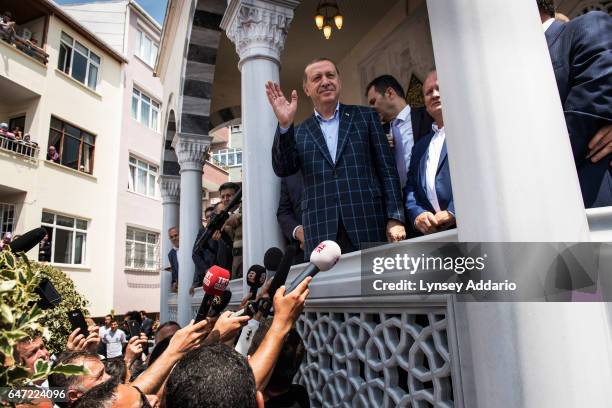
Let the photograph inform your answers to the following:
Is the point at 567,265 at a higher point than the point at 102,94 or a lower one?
lower

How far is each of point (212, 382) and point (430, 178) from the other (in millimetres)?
1660

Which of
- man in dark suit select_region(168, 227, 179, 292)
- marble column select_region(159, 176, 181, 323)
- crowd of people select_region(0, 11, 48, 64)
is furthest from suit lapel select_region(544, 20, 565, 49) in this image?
crowd of people select_region(0, 11, 48, 64)

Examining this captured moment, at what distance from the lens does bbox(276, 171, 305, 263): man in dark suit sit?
12.0 feet

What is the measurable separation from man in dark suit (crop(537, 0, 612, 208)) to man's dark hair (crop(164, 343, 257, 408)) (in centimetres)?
147

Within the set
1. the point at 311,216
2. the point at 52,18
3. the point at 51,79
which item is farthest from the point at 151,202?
the point at 311,216

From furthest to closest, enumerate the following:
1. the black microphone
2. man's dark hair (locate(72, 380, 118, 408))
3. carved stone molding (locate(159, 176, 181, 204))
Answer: carved stone molding (locate(159, 176, 181, 204)), the black microphone, man's dark hair (locate(72, 380, 118, 408))

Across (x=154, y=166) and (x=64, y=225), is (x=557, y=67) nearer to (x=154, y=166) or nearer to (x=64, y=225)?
(x=64, y=225)

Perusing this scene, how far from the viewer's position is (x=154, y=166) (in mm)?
19312

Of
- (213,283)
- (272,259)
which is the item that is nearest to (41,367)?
(213,283)

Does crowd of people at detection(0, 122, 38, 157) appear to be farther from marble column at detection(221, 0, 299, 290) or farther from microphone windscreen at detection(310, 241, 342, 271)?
microphone windscreen at detection(310, 241, 342, 271)

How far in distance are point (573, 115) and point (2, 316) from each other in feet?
6.24

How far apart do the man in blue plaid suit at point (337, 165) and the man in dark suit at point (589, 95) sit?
0.98 m

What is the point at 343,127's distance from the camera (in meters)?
2.81

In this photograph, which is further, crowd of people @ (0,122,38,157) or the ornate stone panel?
crowd of people @ (0,122,38,157)
